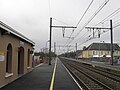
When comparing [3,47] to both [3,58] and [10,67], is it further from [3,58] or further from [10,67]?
[10,67]

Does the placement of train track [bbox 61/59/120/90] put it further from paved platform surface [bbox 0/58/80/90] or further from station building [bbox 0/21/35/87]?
station building [bbox 0/21/35/87]

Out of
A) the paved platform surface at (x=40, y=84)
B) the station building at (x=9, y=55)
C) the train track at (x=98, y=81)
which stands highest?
the station building at (x=9, y=55)

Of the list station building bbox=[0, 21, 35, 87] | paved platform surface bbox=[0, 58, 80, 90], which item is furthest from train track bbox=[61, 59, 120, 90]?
station building bbox=[0, 21, 35, 87]

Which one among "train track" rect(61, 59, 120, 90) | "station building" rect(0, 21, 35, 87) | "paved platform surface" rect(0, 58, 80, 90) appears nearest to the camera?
"paved platform surface" rect(0, 58, 80, 90)

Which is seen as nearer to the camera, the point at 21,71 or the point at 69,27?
the point at 21,71

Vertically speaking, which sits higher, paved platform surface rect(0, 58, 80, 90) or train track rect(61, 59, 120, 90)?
paved platform surface rect(0, 58, 80, 90)

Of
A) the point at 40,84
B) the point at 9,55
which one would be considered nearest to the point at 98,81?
the point at 40,84

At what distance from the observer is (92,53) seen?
110 metres

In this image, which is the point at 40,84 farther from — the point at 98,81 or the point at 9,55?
the point at 98,81

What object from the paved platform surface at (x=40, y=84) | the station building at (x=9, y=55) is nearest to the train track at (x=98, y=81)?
the paved platform surface at (x=40, y=84)

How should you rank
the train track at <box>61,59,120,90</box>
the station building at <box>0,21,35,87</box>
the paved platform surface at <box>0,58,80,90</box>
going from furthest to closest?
the train track at <box>61,59,120,90</box>
the station building at <box>0,21,35,87</box>
the paved platform surface at <box>0,58,80,90</box>

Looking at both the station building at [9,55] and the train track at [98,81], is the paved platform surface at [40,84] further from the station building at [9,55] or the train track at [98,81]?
the train track at [98,81]

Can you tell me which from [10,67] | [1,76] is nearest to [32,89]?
[1,76]

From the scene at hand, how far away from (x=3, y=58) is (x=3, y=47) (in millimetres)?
625
